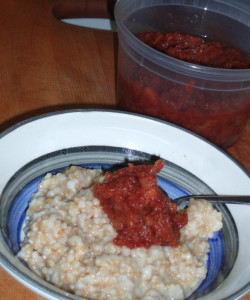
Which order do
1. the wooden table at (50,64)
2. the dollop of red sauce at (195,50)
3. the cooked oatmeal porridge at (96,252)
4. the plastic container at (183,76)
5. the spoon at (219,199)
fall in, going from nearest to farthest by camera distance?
the cooked oatmeal porridge at (96,252) → the spoon at (219,199) → the plastic container at (183,76) → the dollop of red sauce at (195,50) → the wooden table at (50,64)

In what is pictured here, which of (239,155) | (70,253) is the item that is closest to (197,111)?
(239,155)

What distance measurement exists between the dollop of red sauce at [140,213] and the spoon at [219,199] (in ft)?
0.47

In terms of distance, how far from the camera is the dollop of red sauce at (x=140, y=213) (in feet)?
3.64

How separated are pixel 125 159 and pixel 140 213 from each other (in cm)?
27

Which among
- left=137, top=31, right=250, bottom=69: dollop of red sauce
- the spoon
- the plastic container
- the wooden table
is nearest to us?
the spoon

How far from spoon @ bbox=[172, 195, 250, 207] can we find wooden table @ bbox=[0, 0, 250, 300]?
1.37 feet

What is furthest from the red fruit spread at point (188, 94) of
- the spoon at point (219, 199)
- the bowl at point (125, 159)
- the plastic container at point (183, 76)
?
the spoon at point (219, 199)

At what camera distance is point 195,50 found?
5.11 ft

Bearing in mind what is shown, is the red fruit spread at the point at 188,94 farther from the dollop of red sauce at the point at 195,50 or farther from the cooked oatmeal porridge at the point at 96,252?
the cooked oatmeal porridge at the point at 96,252

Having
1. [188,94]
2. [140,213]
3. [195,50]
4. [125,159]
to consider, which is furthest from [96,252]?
[195,50]

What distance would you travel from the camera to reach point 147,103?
4.88 ft

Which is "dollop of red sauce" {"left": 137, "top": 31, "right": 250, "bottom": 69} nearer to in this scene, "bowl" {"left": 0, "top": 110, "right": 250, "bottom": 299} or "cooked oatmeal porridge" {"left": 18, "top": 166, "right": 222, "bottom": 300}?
"bowl" {"left": 0, "top": 110, "right": 250, "bottom": 299}

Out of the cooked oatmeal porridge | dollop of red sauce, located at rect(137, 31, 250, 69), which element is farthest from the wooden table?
the cooked oatmeal porridge

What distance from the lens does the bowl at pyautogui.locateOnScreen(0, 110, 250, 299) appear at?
1.13 meters
